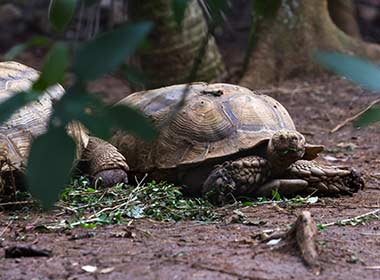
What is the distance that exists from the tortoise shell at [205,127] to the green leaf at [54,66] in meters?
3.00

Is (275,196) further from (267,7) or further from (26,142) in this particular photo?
(267,7)

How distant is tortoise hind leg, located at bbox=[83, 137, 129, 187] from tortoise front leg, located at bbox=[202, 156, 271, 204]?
526 mm

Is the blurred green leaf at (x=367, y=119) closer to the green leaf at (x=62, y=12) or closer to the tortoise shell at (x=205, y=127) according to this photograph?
the green leaf at (x=62, y=12)

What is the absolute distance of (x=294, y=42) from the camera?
8891 mm

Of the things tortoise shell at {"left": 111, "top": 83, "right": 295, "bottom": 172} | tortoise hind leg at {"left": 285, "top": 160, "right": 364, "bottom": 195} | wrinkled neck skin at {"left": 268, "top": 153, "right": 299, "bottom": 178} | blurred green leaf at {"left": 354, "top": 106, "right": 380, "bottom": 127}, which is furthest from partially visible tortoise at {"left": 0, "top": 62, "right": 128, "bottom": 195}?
blurred green leaf at {"left": 354, "top": 106, "right": 380, "bottom": 127}

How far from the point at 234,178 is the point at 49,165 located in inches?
123

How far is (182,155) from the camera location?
14.1 ft

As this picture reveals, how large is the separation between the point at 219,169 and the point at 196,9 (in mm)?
4667

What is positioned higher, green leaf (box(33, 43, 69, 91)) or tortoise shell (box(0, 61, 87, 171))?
green leaf (box(33, 43, 69, 91))

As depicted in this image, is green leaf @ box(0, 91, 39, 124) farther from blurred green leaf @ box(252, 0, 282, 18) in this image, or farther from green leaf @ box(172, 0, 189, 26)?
blurred green leaf @ box(252, 0, 282, 18)

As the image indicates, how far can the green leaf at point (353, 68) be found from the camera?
40.9 inches

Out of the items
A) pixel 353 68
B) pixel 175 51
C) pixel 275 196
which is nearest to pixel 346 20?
pixel 175 51

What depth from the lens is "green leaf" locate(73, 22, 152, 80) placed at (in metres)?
1.02

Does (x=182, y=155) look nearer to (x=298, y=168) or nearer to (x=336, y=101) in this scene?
(x=298, y=168)
